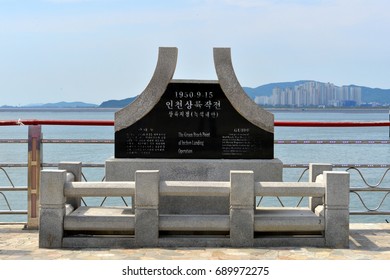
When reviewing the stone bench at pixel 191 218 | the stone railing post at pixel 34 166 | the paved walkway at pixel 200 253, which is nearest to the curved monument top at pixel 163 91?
the stone bench at pixel 191 218

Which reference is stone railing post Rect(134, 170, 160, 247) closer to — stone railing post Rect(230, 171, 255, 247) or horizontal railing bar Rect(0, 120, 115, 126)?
stone railing post Rect(230, 171, 255, 247)

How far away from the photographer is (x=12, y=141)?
361 inches

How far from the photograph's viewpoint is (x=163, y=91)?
26.8ft

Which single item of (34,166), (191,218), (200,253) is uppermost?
(34,166)

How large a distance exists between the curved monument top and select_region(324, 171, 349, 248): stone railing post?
1.26 m

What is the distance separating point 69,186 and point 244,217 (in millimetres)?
2152

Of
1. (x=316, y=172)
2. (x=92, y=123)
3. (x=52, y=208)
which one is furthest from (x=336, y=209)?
(x=92, y=123)

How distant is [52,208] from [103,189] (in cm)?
66

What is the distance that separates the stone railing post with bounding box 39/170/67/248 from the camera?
24.1ft

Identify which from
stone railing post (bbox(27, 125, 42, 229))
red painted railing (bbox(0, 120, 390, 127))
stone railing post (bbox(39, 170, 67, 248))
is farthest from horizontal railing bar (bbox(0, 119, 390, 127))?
stone railing post (bbox(39, 170, 67, 248))

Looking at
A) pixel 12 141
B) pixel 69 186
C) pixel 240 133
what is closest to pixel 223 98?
pixel 240 133

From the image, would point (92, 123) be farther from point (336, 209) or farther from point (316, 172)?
point (336, 209)

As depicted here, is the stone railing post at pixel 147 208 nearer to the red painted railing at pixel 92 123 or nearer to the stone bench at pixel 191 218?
the stone bench at pixel 191 218

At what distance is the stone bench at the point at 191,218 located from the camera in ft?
23.8
